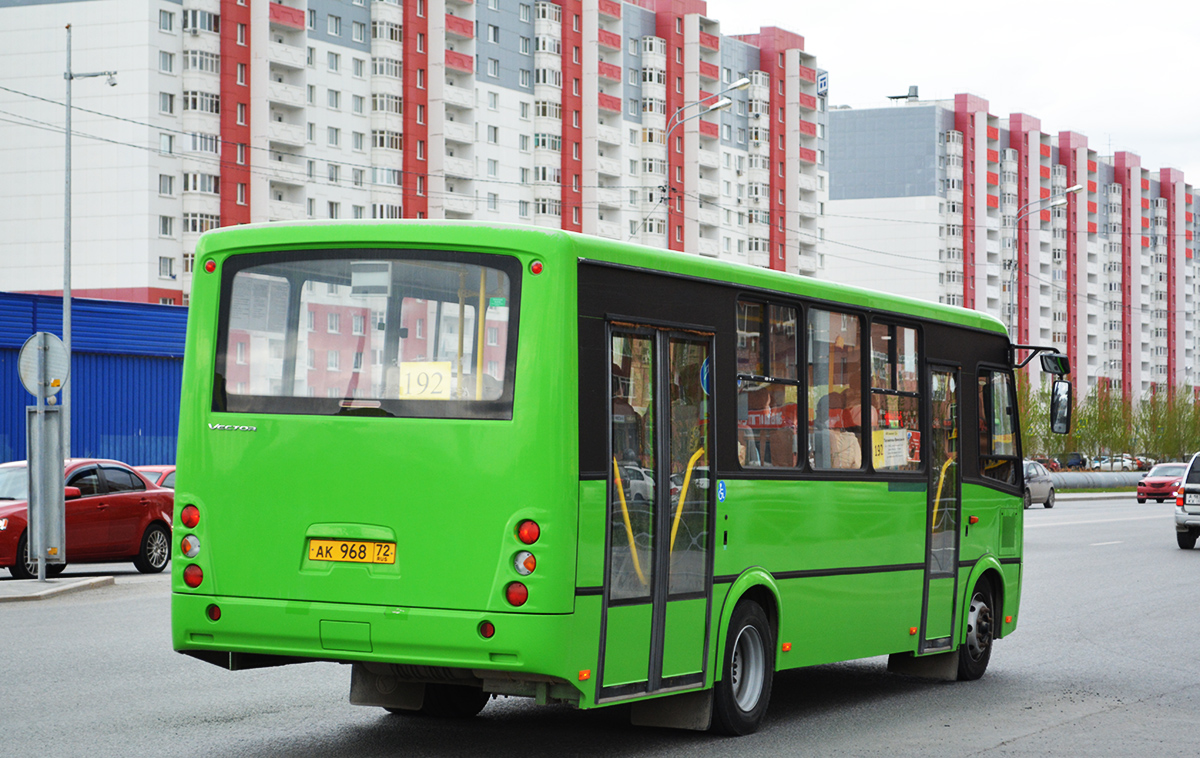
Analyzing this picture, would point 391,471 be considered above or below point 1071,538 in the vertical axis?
above

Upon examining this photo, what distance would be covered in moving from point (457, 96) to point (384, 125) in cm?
552

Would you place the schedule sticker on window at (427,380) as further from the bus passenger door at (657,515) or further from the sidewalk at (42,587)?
the sidewalk at (42,587)

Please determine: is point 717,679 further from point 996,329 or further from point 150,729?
point 996,329

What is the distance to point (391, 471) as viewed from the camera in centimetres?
761

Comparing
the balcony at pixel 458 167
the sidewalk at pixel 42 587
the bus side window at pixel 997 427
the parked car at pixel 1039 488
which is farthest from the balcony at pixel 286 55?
the bus side window at pixel 997 427

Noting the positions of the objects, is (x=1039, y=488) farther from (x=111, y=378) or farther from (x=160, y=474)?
(x=160, y=474)

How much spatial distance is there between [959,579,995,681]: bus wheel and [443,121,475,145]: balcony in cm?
8092

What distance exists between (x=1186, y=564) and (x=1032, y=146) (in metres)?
126

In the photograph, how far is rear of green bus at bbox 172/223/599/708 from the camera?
7402mm

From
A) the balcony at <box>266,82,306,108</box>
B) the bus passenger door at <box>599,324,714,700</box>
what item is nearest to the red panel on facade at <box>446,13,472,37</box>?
the balcony at <box>266,82,306,108</box>

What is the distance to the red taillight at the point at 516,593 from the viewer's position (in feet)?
24.1

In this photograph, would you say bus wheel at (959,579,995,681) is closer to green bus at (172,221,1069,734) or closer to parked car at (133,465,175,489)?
green bus at (172,221,1069,734)

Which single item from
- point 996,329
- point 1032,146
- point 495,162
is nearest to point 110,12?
point 495,162

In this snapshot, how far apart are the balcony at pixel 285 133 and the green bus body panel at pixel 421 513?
73929 mm
